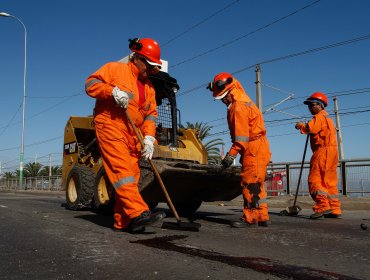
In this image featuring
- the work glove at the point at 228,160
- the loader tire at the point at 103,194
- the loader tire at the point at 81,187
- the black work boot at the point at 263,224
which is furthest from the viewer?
the loader tire at the point at 81,187

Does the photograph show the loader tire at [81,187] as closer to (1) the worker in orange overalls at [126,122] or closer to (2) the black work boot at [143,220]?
(1) the worker in orange overalls at [126,122]

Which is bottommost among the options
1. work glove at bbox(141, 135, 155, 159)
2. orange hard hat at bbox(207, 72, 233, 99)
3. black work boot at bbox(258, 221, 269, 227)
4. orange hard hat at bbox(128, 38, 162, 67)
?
black work boot at bbox(258, 221, 269, 227)

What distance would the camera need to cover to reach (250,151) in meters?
5.23

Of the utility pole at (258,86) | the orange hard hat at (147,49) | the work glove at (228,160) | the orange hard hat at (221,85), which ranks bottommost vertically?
the work glove at (228,160)

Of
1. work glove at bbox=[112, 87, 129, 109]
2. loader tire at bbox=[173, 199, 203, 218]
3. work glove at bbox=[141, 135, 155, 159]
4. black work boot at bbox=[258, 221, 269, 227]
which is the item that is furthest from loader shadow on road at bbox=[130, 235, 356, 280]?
loader tire at bbox=[173, 199, 203, 218]

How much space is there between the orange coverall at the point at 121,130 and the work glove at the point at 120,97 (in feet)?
0.36

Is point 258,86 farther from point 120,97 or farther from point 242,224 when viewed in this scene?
point 120,97

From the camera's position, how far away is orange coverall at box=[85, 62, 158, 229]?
4277 millimetres

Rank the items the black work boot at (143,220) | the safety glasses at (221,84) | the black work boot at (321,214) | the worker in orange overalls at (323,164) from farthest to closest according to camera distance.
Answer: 1. the worker in orange overalls at (323,164)
2. the black work boot at (321,214)
3. the safety glasses at (221,84)
4. the black work boot at (143,220)

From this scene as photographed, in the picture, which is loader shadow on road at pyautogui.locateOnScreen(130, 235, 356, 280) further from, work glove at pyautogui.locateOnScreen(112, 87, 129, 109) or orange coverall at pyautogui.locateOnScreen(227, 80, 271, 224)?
orange coverall at pyautogui.locateOnScreen(227, 80, 271, 224)

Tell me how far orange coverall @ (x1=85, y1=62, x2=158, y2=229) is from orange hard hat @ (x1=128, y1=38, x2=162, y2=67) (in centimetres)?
21

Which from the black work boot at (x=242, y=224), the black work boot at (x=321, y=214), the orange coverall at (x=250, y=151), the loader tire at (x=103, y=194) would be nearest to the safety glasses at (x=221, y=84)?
the orange coverall at (x=250, y=151)

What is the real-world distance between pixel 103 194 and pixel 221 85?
2.57m

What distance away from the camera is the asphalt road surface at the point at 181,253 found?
261cm
